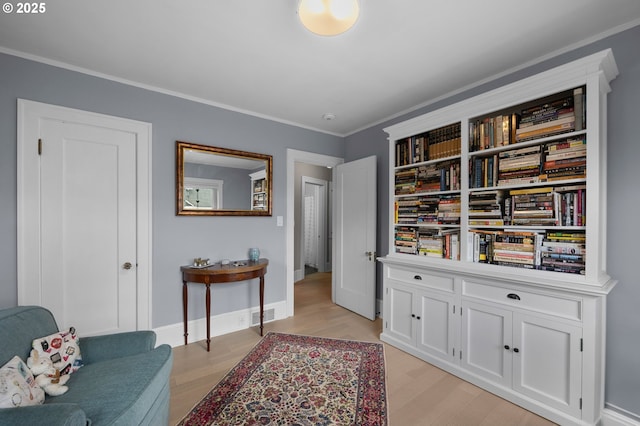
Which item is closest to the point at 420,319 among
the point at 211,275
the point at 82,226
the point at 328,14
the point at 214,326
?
the point at 211,275

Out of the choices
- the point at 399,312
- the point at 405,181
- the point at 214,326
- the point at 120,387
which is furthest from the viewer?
the point at 214,326

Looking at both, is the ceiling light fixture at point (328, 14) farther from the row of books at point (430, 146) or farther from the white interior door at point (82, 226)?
the white interior door at point (82, 226)

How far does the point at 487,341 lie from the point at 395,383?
0.78m

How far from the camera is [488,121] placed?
85.6 inches

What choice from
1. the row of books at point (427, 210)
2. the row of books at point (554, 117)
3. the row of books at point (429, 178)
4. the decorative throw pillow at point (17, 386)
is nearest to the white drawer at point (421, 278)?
the row of books at point (427, 210)

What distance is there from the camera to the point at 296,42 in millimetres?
1920

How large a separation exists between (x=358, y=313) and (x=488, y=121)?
2.64 meters

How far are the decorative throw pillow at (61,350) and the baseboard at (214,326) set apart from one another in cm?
112

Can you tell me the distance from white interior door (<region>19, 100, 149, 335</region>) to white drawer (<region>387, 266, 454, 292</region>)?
95.5 inches

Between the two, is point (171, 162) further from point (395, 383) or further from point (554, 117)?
point (554, 117)

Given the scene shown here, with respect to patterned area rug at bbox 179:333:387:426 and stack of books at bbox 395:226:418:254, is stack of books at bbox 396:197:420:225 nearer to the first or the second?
stack of books at bbox 395:226:418:254

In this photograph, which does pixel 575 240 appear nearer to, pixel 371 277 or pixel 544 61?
pixel 544 61

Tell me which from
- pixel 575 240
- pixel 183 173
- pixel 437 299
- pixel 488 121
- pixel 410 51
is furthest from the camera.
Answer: pixel 183 173

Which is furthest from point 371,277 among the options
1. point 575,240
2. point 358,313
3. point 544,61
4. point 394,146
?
point 544,61
